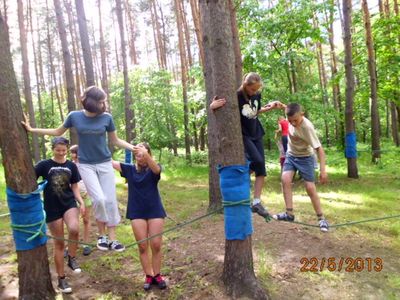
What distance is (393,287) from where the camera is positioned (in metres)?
4.52

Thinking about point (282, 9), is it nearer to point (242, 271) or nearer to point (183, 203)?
point (183, 203)

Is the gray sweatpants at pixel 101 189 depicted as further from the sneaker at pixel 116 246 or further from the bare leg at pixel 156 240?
the bare leg at pixel 156 240

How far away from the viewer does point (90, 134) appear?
444 cm

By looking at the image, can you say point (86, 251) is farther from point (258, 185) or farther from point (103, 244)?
point (258, 185)

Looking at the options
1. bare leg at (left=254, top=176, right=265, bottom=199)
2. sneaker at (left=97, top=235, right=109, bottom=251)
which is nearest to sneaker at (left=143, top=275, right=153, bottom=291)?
sneaker at (left=97, top=235, right=109, bottom=251)

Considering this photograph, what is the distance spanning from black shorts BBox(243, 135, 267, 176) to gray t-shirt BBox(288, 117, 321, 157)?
56 cm

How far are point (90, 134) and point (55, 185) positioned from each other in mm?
722

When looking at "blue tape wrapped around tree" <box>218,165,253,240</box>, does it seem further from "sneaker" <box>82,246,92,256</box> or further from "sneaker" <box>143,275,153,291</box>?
"sneaker" <box>82,246,92,256</box>

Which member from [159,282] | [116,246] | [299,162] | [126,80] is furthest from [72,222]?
[126,80]

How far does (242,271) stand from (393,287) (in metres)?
1.91

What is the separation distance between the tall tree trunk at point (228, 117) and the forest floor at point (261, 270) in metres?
0.29

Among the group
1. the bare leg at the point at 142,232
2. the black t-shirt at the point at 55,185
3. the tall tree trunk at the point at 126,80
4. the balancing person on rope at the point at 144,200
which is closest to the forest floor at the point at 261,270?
the bare leg at the point at 142,232

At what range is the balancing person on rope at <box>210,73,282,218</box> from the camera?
15.0ft

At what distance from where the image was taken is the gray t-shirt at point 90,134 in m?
4.42
